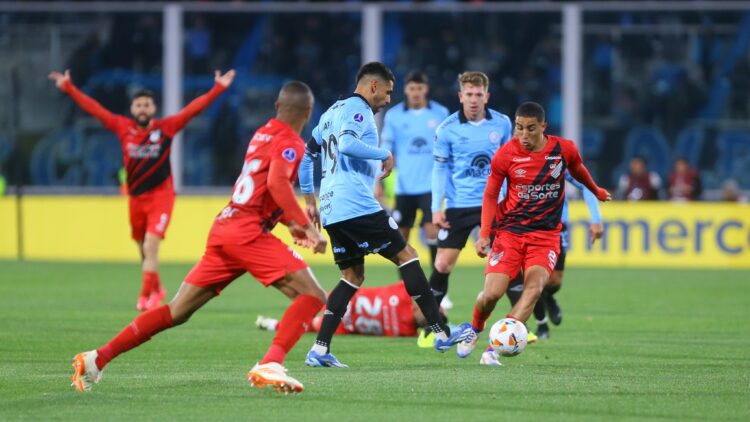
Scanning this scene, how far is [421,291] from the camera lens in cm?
1055

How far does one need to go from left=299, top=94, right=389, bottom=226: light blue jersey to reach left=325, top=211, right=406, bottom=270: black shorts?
5 centimetres

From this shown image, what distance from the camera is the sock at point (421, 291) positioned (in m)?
10.5

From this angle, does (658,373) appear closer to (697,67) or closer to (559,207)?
(559,207)

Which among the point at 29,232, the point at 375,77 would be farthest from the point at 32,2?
the point at 375,77

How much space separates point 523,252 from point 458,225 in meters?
2.04

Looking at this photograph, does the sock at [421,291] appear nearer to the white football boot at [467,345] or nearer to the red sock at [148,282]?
the white football boot at [467,345]

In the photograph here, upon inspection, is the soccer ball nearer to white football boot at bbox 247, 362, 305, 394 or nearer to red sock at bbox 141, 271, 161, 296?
white football boot at bbox 247, 362, 305, 394

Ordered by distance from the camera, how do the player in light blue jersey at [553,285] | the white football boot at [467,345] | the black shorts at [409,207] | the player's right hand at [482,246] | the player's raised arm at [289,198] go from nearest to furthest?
the player's raised arm at [289,198]
the player's right hand at [482,246]
the white football boot at [467,345]
the player in light blue jersey at [553,285]
the black shorts at [409,207]

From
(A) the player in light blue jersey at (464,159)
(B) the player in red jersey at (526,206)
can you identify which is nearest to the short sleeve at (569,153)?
(B) the player in red jersey at (526,206)

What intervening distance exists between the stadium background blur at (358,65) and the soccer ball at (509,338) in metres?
19.3

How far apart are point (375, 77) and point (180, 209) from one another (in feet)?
51.4

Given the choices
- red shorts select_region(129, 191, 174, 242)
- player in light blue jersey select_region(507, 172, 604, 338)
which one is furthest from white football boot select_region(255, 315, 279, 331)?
red shorts select_region(129, 191, 174, 242)

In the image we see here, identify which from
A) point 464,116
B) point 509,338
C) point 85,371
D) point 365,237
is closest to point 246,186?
point 365,237

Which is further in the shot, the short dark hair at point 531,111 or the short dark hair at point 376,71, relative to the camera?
the short dark hair at point 531,111
